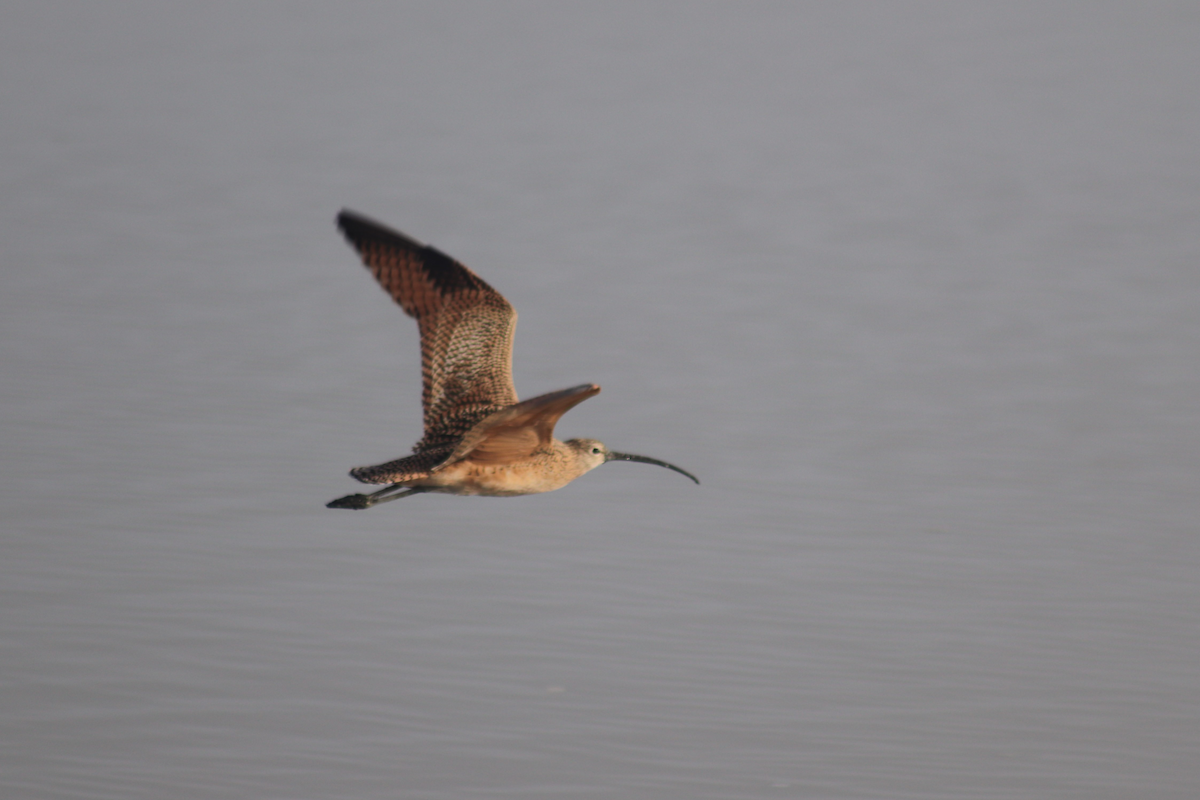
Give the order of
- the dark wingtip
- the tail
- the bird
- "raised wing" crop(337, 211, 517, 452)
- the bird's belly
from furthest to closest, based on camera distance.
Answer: the dark wingtip → "raised wing" crop(337, 211, 517, 452) → the bird's belly → the bird → the tail

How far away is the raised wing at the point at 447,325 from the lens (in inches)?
327

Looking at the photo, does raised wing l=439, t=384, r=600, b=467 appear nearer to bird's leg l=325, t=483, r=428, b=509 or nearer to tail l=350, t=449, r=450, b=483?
tail l=350, t=449, r=450, b=483

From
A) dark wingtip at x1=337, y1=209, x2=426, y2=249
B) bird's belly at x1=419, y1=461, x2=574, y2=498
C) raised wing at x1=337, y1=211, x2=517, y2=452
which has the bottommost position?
bird's belly at x1=419, y1=461, x2=574, y2=498

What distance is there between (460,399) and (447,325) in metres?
0.40

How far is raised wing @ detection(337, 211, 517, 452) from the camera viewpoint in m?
8.30

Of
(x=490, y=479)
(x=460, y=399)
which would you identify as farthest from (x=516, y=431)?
(x=460, y=399)

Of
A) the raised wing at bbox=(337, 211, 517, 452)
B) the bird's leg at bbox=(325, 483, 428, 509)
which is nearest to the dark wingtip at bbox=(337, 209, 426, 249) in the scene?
the raised wing at bbox=(337, 211, 517, 452)

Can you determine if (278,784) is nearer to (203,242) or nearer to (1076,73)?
(203,242)

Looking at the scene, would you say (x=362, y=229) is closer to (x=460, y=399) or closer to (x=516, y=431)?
(x=460, y=399)

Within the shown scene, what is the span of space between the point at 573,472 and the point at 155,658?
82.5 inches

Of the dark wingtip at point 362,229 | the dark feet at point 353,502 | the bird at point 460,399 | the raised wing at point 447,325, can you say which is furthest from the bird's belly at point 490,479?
the dark wingtip at point 362,229

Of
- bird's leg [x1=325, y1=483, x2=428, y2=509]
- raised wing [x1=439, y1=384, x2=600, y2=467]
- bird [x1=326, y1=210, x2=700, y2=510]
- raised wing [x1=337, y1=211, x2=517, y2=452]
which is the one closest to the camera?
raised wing [x1=439, y1=384, x2=600, y2=467]

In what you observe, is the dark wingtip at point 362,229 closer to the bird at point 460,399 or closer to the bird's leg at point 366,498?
the bird at point 460,399

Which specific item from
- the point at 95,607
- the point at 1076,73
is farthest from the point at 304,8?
the point at 95,607
